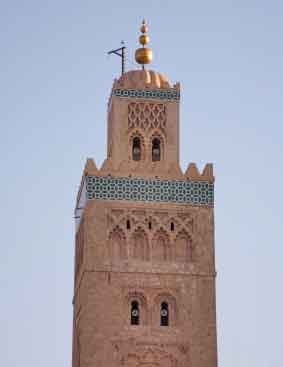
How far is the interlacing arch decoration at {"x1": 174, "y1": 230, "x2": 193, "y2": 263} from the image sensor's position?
22.2m

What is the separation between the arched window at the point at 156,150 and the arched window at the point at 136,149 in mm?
303

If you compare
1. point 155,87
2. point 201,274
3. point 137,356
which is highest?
point 155,87

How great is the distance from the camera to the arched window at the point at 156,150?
2328cm

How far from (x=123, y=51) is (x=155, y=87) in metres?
1.46

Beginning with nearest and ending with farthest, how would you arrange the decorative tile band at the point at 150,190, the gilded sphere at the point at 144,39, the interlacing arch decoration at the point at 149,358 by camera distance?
the interlacing arch decoration at the point at 149,358, the decorative tile band at the point at 150,190, the gilded sphere at the point at 144,39

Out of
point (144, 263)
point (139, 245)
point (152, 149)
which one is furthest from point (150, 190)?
point (144, 263)

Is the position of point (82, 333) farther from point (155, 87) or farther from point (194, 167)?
point (155, 87)

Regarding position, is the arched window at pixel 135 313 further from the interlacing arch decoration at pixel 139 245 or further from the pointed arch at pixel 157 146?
the pointed arch at pixel 157 146

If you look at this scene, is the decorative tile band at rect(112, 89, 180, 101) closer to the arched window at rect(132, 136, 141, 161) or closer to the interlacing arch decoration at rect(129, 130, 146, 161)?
the interlacing arch decoration at rect(129, 130, 146, 161)

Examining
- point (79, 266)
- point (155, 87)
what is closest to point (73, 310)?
point (79, 266)

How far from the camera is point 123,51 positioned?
2450cm

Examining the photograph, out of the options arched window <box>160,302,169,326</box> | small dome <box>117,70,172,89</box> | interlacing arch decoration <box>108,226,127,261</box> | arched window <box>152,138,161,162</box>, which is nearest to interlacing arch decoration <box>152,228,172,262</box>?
interlacing arch decoration <box>108,226,127,261</box>

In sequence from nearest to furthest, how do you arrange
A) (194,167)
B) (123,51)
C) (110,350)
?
(110,350), (194,167), (123,51)

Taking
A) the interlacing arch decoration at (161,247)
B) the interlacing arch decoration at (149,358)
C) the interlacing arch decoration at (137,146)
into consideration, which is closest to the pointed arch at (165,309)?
the interlacing arch decoration at (149,358)
